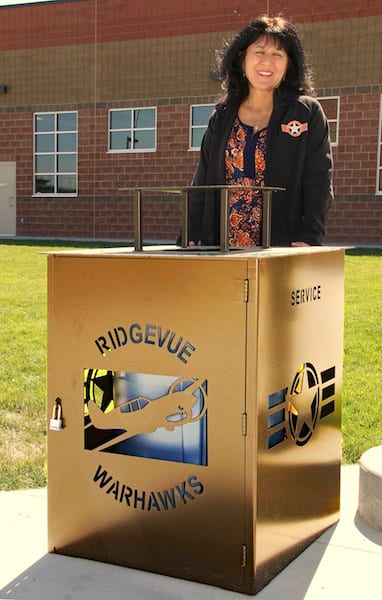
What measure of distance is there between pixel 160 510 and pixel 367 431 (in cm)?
237

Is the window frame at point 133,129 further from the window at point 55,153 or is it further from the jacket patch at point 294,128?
Result: the jacket patch at point 294,128

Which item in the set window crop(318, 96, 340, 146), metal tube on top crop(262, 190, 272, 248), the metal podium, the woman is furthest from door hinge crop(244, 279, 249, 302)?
window crop(318, 96, 340, 146)

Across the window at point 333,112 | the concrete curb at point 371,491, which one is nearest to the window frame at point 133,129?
the window at point 333,112

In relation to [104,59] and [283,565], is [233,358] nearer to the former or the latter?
[283,565]

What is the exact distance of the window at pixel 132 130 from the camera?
24656 millimetres

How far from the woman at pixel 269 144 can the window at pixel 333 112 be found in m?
18.8

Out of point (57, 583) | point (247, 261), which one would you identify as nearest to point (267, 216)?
point (247, 261)

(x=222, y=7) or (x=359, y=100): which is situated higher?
(x=222, y=7)

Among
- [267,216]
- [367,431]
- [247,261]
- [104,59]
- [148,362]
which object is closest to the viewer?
[247,261]

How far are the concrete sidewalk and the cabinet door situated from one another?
0.07 m

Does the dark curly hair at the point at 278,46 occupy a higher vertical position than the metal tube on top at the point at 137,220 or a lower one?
higher

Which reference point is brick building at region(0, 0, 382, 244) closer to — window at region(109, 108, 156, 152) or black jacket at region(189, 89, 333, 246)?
window at region(109, 108, 156, 152)

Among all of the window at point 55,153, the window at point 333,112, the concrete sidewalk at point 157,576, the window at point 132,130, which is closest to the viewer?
the concrete sidewalk at point 157,576

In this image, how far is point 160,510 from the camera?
9.59 feet
